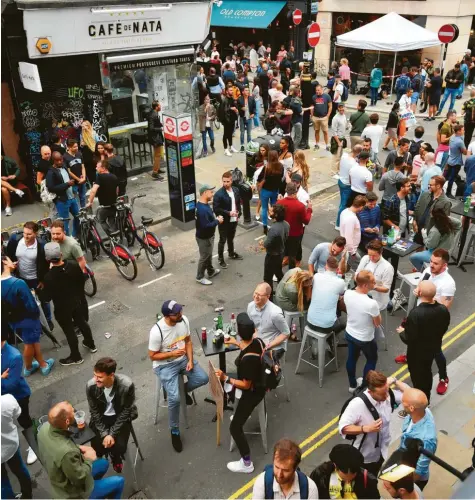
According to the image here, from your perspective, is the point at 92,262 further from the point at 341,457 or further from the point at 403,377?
the point at 341,457

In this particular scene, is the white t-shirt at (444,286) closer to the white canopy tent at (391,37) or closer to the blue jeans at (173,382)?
the blue jeans at (173,382)

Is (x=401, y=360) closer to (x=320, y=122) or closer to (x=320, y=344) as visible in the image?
(x=320, y=344)

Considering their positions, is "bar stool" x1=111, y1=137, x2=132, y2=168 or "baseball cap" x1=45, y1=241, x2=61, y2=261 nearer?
"baseball cap" x1=45, y1=241, x2=61, y2=261

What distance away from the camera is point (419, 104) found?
22156mm

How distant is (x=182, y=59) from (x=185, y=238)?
6.16 meters

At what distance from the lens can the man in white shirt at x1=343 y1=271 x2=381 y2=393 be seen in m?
6.20

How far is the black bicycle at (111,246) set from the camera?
9641mm

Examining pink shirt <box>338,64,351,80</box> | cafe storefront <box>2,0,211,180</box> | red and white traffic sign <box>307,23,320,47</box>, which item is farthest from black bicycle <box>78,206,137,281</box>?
pink shirt <box>338,64,351,80</box>

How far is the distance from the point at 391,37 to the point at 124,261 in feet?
50.8

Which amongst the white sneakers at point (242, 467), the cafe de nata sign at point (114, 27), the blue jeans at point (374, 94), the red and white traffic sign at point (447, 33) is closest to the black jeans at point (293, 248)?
the white sneakers at point (242, 467)

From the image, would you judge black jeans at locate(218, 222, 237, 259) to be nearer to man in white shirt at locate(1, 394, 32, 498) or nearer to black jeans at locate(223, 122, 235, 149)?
man in white shirt at locate(1, 394, 32, 498)

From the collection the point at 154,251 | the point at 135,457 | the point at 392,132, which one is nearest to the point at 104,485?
the point at 135,457

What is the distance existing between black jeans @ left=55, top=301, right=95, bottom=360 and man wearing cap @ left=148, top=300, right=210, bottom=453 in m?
1.90

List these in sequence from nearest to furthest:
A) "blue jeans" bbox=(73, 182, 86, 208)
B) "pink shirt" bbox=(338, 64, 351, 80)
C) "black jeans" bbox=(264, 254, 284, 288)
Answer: "black jeans" bbox=(264, 254, 284, 288) < "blue jeans" bbox=(73, 182, 86, 208) < "pink shirt" bbox=(338, 64, 351, 80)
